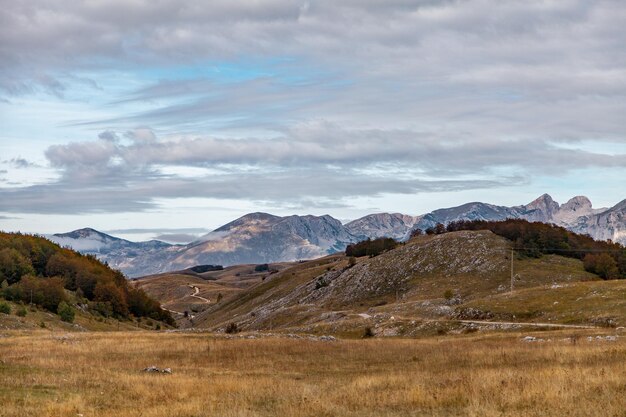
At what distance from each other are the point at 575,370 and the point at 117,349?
33.5m

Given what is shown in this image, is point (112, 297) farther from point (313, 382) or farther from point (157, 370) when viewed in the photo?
point (313, 382)

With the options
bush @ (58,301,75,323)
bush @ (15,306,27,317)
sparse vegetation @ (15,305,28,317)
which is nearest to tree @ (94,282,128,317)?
bush @ (58,301,75,323)

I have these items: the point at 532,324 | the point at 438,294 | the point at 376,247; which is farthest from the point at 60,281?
the point at 376,247

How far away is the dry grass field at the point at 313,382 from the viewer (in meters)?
21.9

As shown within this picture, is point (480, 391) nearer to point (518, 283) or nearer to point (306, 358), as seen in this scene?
point (306, 358)

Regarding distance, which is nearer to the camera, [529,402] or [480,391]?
[529,402]

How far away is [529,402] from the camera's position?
21.9 metres

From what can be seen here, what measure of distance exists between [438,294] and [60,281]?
212 ft

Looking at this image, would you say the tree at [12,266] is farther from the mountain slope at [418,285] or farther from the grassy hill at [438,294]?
the mountain slope at [418,285]

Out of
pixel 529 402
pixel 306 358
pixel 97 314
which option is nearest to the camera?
pixel 529 402

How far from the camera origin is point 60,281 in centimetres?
10456

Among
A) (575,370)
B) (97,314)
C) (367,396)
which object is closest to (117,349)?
(367,396)

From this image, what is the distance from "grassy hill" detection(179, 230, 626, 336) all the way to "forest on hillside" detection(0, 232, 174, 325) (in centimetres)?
2385

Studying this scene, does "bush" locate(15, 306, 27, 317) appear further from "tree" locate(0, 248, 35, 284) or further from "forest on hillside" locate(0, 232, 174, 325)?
"tree" locate(0, 248, 35, 284)
